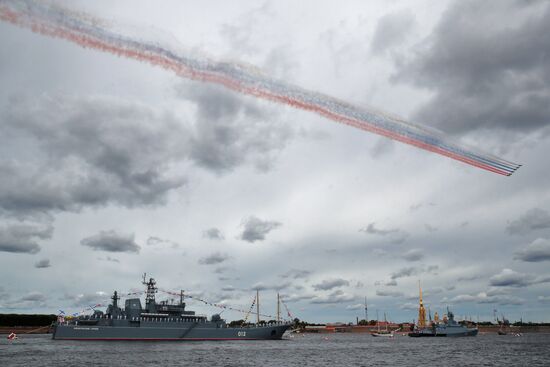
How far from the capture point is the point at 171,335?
132 meters

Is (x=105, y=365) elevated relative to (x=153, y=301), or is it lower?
lower

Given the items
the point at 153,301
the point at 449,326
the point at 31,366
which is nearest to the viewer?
the point at 31,366

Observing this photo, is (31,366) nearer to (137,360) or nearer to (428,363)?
(137,360)

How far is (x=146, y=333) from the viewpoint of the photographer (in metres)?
128

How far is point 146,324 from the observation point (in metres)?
128

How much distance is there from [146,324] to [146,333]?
8.38 feet

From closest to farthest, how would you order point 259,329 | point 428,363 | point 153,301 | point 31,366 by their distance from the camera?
point 31,366, point 428,363, point 153,301, point 259,329

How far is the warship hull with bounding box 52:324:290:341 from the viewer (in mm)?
126250

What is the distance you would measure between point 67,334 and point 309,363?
300ft

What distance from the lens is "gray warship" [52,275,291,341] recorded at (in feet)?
417

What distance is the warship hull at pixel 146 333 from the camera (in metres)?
126

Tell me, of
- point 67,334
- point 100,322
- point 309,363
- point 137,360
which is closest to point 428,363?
point 309,363

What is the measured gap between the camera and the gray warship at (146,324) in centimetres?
12706

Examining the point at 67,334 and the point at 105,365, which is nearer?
the point at 105,365
